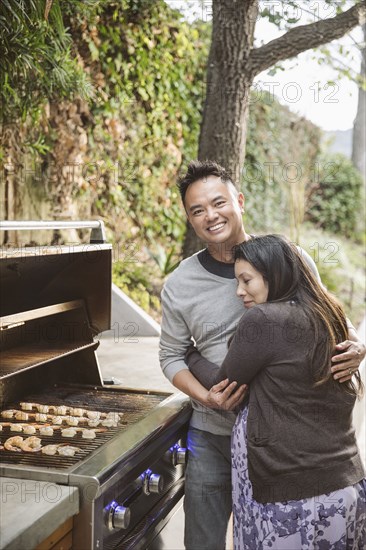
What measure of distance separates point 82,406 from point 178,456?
0.39 meters

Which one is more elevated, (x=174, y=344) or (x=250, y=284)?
(x=250, y=284)

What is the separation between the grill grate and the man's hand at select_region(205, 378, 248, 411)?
311 mm

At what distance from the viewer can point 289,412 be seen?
1770mm

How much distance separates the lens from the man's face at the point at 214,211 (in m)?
2.18

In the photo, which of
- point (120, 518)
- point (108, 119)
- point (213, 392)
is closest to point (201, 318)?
point (213, 392)

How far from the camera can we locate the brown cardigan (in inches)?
69.1

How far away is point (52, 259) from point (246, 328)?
103 cm

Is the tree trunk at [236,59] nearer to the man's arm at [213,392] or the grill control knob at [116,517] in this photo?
the man's arm at [213,392]

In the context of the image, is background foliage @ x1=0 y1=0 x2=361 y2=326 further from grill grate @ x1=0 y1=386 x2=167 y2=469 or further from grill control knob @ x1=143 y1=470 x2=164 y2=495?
grill control knob @ x1=143 y1=470 x2=164 y2=495

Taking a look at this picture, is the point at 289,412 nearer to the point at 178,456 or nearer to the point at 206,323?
the point at 206,323

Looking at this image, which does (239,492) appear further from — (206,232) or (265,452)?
(206,232)

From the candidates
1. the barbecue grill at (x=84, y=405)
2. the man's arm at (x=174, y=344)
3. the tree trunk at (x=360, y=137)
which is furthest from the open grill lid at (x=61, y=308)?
the tree trunk at (x=360, y=137)

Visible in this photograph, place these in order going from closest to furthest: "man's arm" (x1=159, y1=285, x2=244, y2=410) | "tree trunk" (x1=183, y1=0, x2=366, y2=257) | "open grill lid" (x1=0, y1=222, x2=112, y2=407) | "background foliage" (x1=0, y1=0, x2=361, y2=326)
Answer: "man's arm" (x1=159, y1=285, x2=244, y2=410), "open grill lid" (x1=0, y1=222, x2=112, y2=407), "background foliage" (x1=0, y1=0, x2=361, y2=326), "tree trunk" (x1=183, y1=0, x2=366, y2=257)

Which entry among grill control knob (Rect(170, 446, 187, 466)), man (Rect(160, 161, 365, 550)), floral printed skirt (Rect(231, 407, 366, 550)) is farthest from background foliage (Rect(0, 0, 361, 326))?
floral printed skirt (Rect(231, 407, 366, 550))
